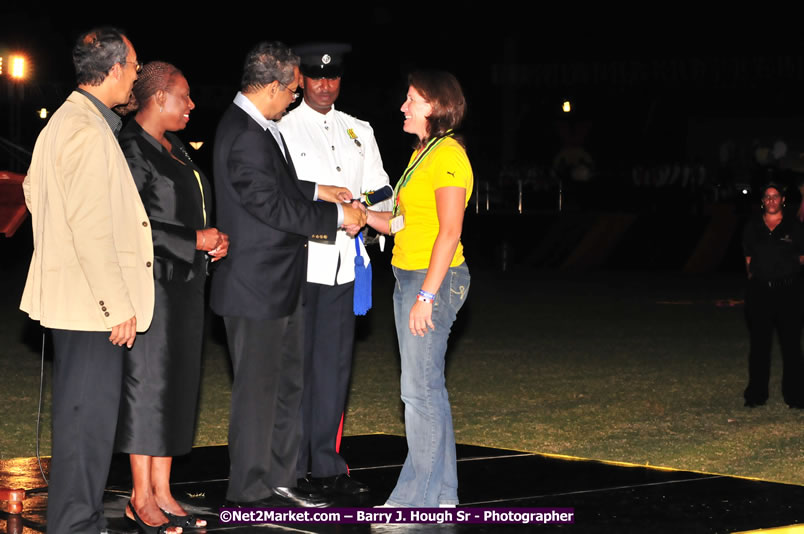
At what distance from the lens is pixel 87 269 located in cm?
480

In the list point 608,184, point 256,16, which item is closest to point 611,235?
point 608,184

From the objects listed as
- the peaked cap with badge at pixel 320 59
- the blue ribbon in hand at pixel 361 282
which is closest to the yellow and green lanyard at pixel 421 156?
the blue ribbon in hand at pixel 361 282

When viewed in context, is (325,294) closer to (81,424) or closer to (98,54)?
(81,424)

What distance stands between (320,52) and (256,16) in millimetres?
30731

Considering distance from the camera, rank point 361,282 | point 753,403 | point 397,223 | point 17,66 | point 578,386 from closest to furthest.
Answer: point 397,223 → point 361,282 → point 753,403 → point 578,386 → point 17,66

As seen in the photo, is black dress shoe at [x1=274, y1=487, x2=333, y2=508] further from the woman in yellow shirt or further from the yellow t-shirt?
the yellow t-shirt

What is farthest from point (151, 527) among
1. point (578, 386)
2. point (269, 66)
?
point (578, 386)

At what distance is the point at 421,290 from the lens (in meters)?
5.59

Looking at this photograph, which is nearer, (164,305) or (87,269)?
(87,269)

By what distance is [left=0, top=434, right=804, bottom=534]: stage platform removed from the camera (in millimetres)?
5652

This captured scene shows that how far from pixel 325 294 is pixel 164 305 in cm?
120

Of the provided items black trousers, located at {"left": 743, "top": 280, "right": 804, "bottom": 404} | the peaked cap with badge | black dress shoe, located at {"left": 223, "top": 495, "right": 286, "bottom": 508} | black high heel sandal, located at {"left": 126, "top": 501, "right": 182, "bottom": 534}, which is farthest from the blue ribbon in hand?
black trousers, located at {"left": 743, "top": 280, "right": 804, "bottom": 404}

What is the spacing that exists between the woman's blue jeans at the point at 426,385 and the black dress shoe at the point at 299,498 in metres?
0.40

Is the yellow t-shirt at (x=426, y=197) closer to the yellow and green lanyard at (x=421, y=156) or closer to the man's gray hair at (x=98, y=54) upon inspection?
the yellow and green lanyard at (x=421, y=156)
